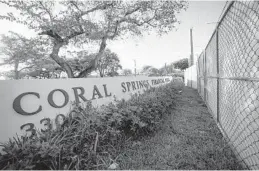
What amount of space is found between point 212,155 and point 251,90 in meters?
1.13

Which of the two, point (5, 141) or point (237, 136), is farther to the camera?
point (237, 136)

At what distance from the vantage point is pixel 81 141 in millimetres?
1890

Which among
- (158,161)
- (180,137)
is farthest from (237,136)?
(158,161)

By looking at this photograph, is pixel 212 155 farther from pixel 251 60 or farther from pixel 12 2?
pixel 12 2

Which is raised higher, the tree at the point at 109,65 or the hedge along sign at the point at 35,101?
the tree at the point at 109,65

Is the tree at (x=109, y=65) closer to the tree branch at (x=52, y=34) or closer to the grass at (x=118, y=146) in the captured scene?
the tree branch at (x=52, y=34)

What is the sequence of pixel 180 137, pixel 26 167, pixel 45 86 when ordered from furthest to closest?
pixel 180 137 < pixel 45 86 < pixel 26 167

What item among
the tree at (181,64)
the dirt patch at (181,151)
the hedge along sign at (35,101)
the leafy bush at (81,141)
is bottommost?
the dirt patch at (181,151)

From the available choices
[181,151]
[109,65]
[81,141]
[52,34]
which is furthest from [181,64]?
[81,141]

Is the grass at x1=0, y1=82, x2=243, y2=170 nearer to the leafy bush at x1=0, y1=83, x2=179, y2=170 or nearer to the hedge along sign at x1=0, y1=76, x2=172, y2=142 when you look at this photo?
the leafy bush at x1=0, y1=83, x2=179, y2=170

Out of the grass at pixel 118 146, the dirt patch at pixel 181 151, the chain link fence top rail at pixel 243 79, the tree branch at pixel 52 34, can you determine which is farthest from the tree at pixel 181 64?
the chain link fence top rail at pixel 243 79

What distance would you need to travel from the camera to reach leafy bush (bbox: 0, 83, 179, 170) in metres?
1.46

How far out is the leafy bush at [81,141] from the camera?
1458 mm

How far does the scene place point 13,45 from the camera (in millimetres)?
14680
